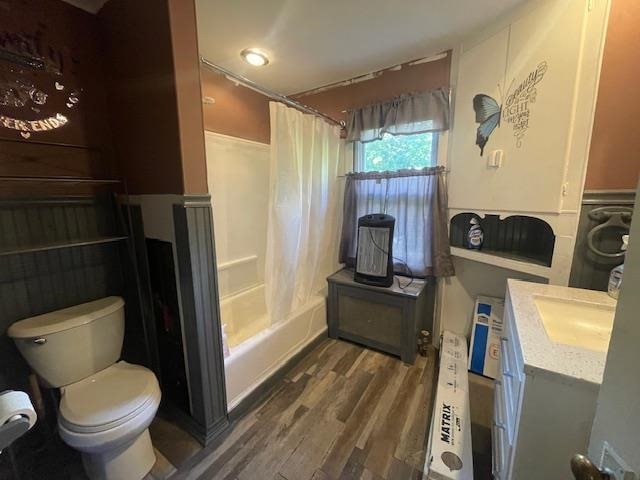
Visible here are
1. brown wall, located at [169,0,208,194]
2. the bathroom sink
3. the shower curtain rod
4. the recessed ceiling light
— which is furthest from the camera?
the recessed ceiling light

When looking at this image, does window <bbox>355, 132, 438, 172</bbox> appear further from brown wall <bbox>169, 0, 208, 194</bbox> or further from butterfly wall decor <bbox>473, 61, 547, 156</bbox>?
brown wall <bbox>169, 0, 208, 194</bbox>

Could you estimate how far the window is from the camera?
210cm

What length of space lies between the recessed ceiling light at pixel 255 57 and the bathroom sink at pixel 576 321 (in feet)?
7.32

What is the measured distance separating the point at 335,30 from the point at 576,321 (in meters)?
1.98

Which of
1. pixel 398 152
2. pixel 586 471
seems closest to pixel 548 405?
pixel 586 471

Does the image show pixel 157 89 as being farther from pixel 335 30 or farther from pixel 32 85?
pixel 335 30

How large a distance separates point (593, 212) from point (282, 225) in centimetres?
173

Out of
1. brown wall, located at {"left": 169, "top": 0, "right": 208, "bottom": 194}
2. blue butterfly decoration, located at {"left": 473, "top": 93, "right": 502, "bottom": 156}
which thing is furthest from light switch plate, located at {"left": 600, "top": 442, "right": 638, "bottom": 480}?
blue butterfly decoration, located at {"left": 473, "top": 93, "right": 502, "bottom": 156}

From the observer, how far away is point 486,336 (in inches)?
75.7

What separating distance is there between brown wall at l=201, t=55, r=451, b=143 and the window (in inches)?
13.3

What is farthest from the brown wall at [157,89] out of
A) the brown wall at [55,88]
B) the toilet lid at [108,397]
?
the toilet lid at [108,397]

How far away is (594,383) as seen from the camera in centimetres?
65

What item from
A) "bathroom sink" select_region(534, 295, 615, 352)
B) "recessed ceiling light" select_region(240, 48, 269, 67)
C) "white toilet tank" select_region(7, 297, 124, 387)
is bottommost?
"white toilet tank" select_region(7, 297, 124, 387)

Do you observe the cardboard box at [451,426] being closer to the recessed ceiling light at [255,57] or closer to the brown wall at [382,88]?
the brown wall at [382,88]
